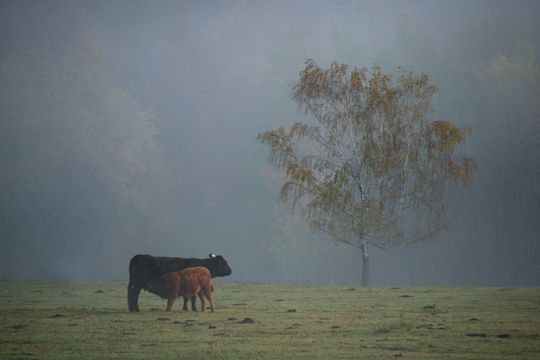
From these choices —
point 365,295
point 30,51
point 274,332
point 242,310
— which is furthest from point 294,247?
point 274,332

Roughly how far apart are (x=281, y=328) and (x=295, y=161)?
29019 millimetres

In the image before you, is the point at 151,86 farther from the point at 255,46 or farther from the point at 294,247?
the point at 294,247

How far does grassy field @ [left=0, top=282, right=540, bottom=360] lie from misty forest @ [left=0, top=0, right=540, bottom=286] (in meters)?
15.1

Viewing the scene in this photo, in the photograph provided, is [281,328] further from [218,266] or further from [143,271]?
[218,266]

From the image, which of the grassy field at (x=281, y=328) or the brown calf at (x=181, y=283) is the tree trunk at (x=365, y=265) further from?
the brown calf at (x=181, y=283)

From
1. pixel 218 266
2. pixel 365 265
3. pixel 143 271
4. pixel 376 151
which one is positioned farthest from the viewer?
pixel 365 265

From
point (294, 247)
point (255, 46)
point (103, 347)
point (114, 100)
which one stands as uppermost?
point (255, 46)

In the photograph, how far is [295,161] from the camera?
2122 inches

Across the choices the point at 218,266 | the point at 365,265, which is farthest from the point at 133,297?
the point at 365,265

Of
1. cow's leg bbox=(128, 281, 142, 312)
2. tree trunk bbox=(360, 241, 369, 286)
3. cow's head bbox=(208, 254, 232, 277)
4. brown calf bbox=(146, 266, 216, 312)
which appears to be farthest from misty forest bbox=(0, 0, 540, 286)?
cow's leg bbox=(128, 281, 142, 312)

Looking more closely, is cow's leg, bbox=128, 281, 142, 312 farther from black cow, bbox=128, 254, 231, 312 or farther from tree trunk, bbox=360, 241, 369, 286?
tree trunk, bbox=360, 241, 369, 286

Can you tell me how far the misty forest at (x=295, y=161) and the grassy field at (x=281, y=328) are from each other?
15.1 metres

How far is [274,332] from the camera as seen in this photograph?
24.3m

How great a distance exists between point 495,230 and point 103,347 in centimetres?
5771
